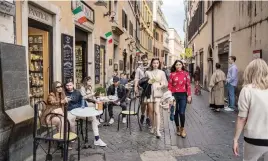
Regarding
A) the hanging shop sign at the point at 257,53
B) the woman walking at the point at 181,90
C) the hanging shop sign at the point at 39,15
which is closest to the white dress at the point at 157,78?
the woman walking at the point at 181,90

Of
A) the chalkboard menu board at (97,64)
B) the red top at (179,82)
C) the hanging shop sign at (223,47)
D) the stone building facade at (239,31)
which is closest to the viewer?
the red top at (179,82)

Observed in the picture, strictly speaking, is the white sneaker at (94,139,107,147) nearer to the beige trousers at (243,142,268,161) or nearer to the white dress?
the white dress

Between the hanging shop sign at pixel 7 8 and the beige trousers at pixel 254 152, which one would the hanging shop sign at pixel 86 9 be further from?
the beige trousers at pixel 254 152

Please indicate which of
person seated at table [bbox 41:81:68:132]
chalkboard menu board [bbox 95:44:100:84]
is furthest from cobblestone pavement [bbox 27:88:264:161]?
chalkboard menu board [bbox 95:44:100:84]

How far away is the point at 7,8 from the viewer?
5359mm

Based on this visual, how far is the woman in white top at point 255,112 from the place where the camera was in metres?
3.26

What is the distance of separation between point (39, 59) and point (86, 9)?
3951 mm

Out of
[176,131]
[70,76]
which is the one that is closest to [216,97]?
[176,131]

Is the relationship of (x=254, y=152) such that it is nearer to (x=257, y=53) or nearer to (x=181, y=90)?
(x=181, y=90)

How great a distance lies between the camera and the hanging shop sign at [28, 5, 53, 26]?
23.4 feet

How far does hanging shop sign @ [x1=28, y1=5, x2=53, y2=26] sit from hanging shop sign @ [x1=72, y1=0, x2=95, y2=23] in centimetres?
164

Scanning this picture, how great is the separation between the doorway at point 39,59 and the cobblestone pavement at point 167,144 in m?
1.57

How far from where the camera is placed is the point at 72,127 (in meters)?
6.23

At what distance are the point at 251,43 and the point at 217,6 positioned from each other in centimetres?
719
